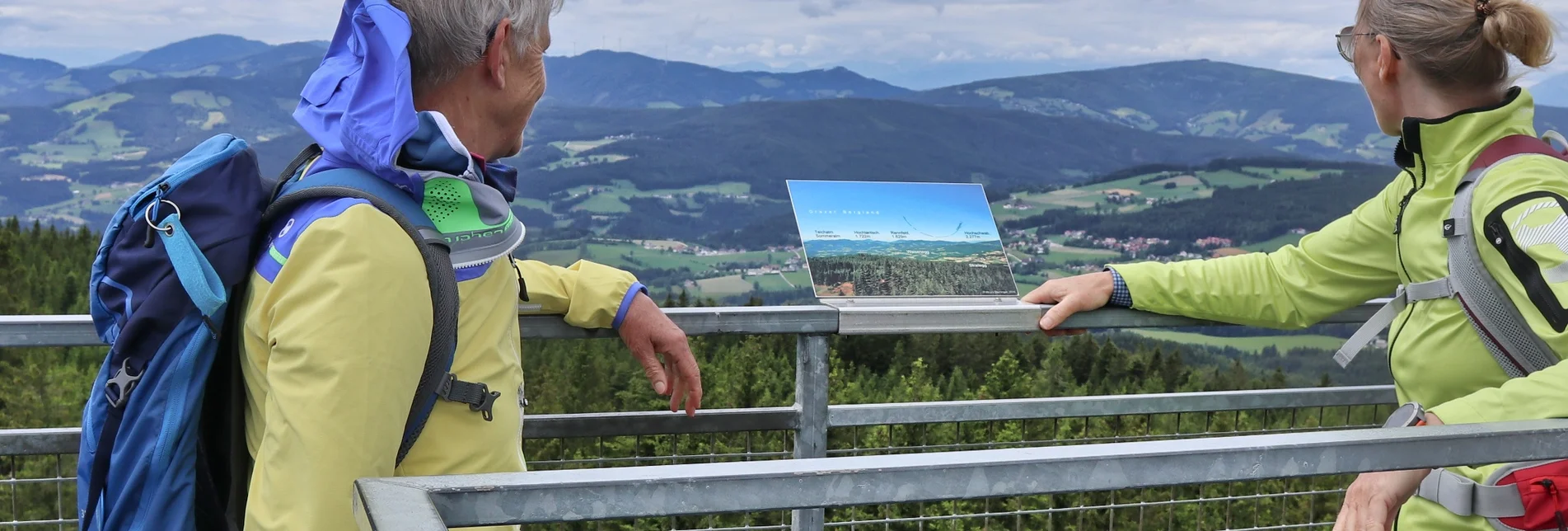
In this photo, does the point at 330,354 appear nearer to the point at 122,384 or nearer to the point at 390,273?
the point at 390,273

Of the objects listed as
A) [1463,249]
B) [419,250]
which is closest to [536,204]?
[1463,249]

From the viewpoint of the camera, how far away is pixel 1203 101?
497 ft

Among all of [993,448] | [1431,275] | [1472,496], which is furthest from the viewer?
[993,448]

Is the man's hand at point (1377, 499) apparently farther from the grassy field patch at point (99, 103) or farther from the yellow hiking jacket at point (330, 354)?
the grassy field patch at point (99, 103)

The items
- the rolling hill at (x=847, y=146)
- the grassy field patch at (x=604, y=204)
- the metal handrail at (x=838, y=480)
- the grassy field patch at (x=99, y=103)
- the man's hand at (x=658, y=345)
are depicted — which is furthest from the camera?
the grassy field patch at (x=99, y=103)

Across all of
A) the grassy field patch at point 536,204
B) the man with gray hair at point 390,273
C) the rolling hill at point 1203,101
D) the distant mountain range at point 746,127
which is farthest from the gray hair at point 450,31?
the rolling hill at point 1203,101

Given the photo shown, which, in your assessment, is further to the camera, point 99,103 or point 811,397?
point 99,103

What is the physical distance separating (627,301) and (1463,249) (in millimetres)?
1452

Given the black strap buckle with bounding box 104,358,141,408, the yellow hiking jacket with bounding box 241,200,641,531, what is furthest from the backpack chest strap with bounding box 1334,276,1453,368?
the black strap buckle with bounding box 104,358,141,408

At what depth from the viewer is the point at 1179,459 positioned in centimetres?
116

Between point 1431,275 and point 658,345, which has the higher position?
point 1431,275

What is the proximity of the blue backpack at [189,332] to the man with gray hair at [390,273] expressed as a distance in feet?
0.08

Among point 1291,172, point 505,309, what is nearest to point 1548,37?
point 505,309

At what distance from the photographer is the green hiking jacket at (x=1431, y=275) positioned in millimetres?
1809
